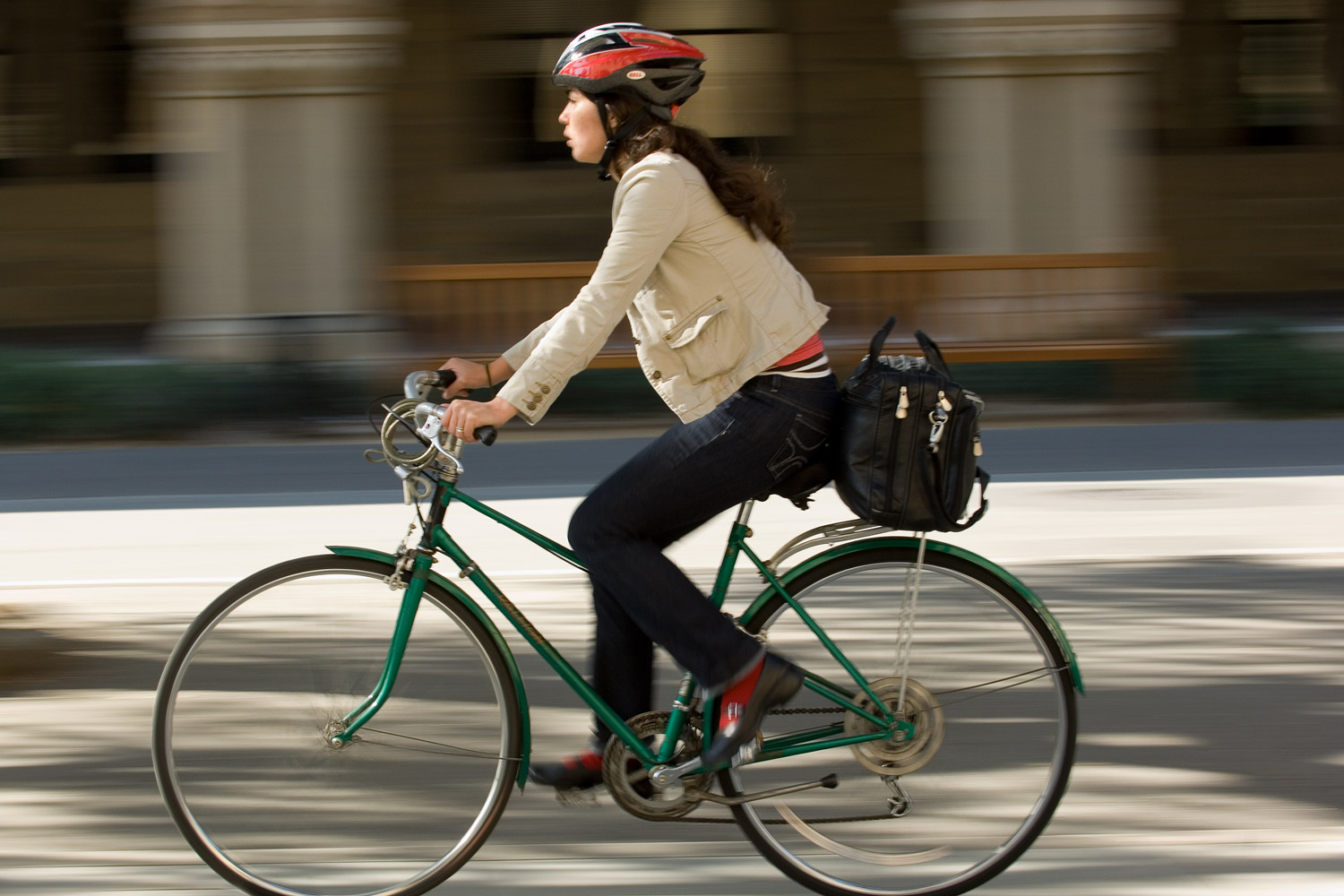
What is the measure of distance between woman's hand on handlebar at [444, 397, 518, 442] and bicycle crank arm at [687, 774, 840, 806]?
92 cm

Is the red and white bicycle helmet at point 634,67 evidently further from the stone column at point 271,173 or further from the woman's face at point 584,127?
the stone column at point 271,173

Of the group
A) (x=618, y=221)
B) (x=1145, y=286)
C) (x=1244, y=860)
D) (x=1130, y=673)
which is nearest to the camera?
(x=618, y=221)

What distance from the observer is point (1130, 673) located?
4980 mm

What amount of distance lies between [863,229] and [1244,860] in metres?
9.78

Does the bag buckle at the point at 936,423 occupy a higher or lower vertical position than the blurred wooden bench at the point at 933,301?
higher

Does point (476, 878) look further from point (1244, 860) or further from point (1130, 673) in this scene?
point (1130, 673)

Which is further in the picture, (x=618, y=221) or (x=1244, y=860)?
(x=1244, y=860)

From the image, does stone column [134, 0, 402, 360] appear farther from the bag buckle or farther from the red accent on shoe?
the bag buckle

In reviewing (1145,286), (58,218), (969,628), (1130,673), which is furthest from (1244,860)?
(58,218)

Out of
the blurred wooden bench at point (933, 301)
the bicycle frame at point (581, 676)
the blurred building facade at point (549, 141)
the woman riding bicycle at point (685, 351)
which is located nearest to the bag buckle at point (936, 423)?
the woman riding bicycle at point (685, 351)

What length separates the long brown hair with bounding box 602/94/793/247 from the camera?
315 centimetres

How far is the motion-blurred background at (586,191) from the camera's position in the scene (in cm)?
1098

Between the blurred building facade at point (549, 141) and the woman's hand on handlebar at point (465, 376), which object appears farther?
the blurred building facade at point (549, 141)

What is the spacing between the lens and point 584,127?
3195 mm
